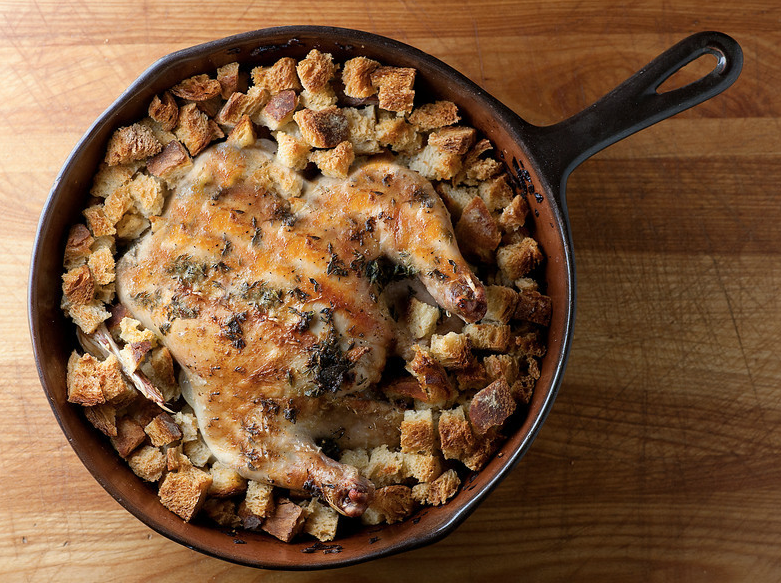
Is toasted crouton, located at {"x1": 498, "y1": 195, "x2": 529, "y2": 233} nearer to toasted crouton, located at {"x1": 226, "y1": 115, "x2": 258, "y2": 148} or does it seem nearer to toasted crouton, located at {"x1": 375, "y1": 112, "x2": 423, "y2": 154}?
toasted crouton, located at {"x1": 375, "y1": 112, "x2": 423, "y2": 154}

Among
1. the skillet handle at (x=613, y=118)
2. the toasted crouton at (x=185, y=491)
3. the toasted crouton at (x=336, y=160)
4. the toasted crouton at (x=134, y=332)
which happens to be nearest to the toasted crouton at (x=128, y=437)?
the toasted crouton at (x=185, y=491)

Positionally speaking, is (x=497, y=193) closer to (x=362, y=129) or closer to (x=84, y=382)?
(x=362, y=129)

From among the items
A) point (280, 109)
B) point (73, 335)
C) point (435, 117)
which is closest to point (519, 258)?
point (435, 117)

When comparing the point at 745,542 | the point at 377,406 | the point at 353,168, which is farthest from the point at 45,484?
the point at 745,542

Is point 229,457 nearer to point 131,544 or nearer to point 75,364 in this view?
point 75,364

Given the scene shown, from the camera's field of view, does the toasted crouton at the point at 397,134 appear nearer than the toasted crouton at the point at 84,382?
No

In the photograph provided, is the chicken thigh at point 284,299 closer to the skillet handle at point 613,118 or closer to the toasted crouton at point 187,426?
the toasted crouton at point 187,426

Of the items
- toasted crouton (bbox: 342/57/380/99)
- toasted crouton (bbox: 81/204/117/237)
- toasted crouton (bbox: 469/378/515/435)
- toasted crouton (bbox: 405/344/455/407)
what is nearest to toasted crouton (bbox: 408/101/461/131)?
toasted crouton (bbox: 342/57/380/99)
